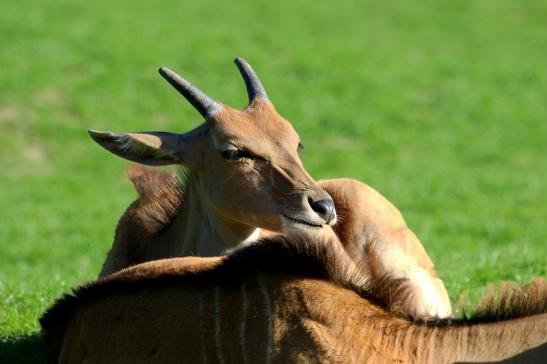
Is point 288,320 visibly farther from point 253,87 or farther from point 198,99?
point 253,87

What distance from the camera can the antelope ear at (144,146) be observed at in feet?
25.2

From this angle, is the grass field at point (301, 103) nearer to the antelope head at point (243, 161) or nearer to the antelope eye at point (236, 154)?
the antelope head at point (243, 161)

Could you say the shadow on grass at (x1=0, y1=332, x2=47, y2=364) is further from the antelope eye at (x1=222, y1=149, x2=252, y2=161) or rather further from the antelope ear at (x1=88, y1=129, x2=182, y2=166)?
the antelope eye at (x1=222, y1=149, x2=252, y2=161)

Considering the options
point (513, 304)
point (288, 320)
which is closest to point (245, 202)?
point (288, 320)

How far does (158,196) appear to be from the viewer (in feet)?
27.5

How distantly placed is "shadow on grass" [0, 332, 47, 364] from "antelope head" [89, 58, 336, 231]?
4.42ft

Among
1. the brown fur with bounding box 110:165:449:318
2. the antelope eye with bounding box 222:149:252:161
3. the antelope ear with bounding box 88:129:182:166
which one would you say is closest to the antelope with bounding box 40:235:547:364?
the antelope eye with bounding box 222:149:252:161

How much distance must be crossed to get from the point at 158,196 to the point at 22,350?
1689 millimetres

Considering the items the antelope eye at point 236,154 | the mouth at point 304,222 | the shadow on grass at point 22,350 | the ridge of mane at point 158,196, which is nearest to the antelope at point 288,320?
the shadow on grass at point 22,350

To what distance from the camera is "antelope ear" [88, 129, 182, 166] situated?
A: 25.2 feet

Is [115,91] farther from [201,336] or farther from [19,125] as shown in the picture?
[201,336]

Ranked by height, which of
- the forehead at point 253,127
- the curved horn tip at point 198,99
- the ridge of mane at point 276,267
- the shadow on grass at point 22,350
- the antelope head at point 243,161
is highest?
the curved horn tip at point 198,99

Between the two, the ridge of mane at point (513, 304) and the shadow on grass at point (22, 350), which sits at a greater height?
the ridge of mane at point (513, 304)

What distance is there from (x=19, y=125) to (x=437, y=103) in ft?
26.9
